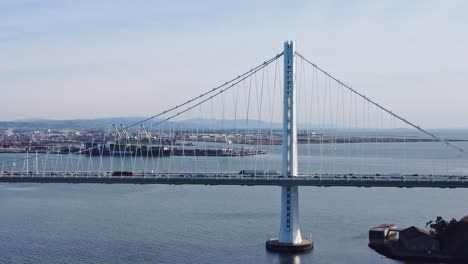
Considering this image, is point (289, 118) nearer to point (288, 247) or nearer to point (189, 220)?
point (288, 247)

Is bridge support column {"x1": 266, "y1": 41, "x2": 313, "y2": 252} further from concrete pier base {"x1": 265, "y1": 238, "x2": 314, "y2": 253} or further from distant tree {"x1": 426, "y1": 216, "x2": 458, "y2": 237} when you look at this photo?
distant tree {"x1": 426, "y1": 216, "x2": 458, "y2": 237}

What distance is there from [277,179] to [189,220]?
539 cm

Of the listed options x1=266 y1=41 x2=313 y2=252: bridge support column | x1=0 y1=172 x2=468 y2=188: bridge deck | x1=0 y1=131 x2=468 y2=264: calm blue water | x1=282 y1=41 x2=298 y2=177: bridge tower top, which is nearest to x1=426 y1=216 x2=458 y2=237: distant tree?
x1=0 y1=172 x2=468 y2=188: bridge deck

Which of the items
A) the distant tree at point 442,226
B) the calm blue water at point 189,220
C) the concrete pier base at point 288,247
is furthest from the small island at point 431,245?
the concrete pier base at point 288,247

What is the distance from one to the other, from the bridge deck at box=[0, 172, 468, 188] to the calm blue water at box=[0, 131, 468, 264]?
159 centimetres

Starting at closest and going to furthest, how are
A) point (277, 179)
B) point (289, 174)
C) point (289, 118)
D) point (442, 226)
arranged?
1. point (277, 179)
2. point (289, 174)
3. point (289, 118)
4. point (442, 226)

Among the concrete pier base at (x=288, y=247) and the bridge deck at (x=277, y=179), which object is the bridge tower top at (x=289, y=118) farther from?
the concrete pier base at (x=288, y=247)

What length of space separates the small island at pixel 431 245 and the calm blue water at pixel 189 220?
0.61m

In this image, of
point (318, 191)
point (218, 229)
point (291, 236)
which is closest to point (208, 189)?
point (318, 191)

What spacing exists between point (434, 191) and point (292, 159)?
16700 millimetres

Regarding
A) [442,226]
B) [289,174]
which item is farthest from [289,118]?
[442,226]

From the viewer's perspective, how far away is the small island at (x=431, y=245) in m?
18.1

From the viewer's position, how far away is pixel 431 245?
18.5 meters

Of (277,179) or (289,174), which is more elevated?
(289,174)
